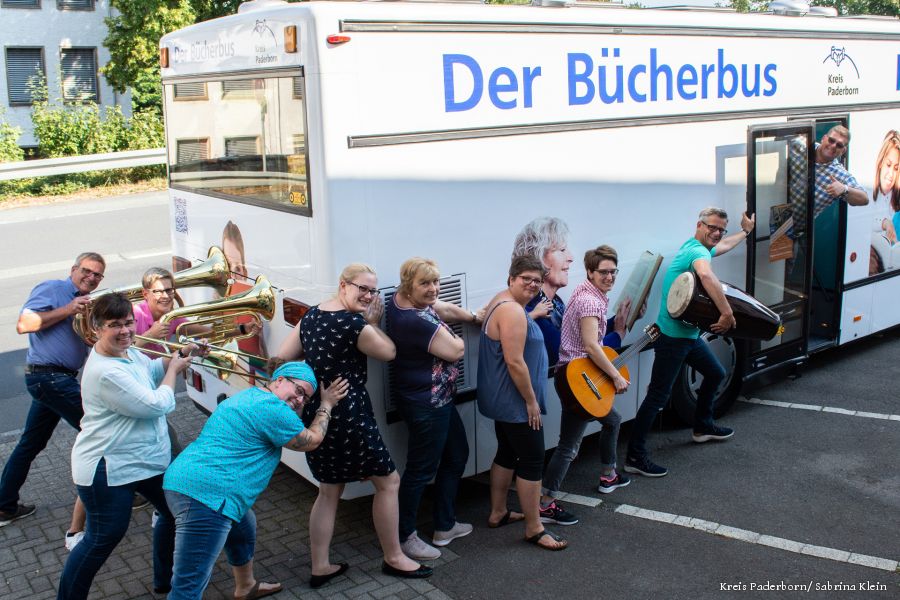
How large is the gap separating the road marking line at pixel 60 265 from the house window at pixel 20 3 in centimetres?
2087

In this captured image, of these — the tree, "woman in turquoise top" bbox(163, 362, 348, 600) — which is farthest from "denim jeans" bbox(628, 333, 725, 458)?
the tree

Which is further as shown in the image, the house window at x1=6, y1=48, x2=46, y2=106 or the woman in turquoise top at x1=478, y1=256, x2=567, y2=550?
the house window at x1=6, y1=48, x2=46, y2=106

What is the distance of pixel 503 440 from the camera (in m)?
5.29

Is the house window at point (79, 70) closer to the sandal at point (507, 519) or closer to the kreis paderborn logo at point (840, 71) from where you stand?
the kreis paderborn logo at point (840, 71)

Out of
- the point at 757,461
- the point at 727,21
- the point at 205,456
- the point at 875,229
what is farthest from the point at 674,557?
the point at 875,229

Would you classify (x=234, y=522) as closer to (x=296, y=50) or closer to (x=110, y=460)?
(x=110, y=460)

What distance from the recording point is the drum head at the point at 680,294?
6.03 meters

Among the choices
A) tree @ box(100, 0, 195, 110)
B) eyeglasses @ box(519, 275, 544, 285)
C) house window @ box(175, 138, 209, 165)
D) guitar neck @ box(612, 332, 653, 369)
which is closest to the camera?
eyeglasses @ box(519, 275, 544, 285)

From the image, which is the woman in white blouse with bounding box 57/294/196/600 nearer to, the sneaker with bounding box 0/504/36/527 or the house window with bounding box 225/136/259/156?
the house window with bounding box 225/136/259/156

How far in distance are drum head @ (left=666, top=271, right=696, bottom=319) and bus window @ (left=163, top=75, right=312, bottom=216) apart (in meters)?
2.63

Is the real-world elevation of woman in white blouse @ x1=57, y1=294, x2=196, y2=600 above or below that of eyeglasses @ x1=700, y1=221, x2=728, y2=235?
below

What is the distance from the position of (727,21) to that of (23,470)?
18.6 feet

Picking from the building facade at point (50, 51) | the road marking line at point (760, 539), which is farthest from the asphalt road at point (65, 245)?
the building facade at point (50, 51)

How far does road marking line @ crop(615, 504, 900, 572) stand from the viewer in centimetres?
495
